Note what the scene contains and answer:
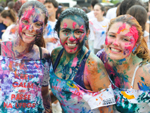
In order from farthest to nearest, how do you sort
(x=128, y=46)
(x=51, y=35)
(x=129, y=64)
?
(x=51, y=35)
(x=129, y=64)
(x=128, y=46)

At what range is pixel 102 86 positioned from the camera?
1.55 m

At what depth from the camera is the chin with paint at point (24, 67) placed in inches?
66.0

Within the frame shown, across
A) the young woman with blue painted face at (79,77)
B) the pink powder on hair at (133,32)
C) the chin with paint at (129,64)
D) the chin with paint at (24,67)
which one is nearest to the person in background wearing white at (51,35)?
the chin with paint at (24,67)

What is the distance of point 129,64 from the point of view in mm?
1649

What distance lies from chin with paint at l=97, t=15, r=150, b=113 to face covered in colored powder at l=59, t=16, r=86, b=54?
9.8 inches

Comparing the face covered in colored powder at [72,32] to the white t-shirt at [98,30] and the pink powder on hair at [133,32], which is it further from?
the white t-shirt at [98,30]

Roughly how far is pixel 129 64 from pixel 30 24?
39.7 inches

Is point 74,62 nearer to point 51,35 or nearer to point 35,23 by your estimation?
point 35,23

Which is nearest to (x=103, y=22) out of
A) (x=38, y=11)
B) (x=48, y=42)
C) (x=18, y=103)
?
(x=48, y=42)

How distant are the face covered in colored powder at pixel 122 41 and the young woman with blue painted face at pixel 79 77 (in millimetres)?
170

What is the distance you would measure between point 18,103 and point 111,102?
87cm

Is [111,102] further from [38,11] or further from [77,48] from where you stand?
[38,11]

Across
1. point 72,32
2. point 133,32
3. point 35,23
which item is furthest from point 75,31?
point 133,32

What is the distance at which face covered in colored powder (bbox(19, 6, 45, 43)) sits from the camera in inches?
66.7
